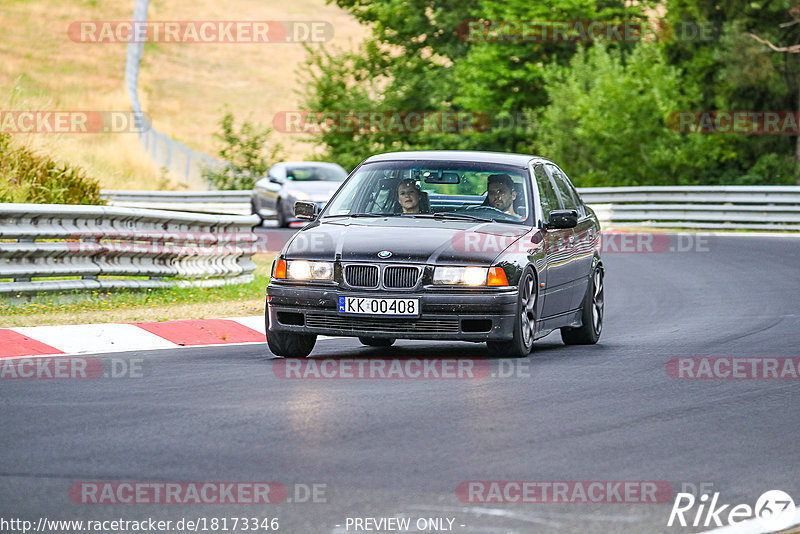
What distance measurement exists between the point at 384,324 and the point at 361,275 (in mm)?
380

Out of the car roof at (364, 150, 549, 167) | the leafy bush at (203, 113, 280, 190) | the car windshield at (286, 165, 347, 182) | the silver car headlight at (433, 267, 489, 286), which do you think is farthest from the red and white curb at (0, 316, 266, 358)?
the leafy bush at (203, 113, 280, 190)

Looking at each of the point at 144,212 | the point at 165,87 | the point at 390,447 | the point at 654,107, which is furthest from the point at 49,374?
the point at 165,87

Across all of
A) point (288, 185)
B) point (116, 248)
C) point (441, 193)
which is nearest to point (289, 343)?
point (441, 193)

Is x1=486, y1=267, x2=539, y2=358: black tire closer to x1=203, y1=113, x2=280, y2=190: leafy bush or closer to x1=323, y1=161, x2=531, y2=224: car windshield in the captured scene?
x1=323, y1=161, x2=531, y2=224: car windshield

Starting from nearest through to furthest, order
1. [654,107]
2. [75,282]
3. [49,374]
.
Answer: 1. [49,374]
2. [75,282]
3. [654,107]

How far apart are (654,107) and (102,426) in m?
36.5

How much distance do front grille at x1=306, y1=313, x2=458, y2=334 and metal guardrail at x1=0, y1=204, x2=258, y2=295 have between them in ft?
15.0

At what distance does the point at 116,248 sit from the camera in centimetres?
1486

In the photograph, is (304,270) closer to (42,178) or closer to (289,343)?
(289,343)

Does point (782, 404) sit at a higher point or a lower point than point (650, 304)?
higher

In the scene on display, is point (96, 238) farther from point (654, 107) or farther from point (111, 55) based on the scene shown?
point (111, 55)

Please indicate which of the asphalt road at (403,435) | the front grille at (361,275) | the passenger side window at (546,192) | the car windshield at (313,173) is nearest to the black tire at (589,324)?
the asphalt road at (403,435)

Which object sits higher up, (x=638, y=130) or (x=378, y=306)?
(x=378, y=306)

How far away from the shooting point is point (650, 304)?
1688 centimetres
